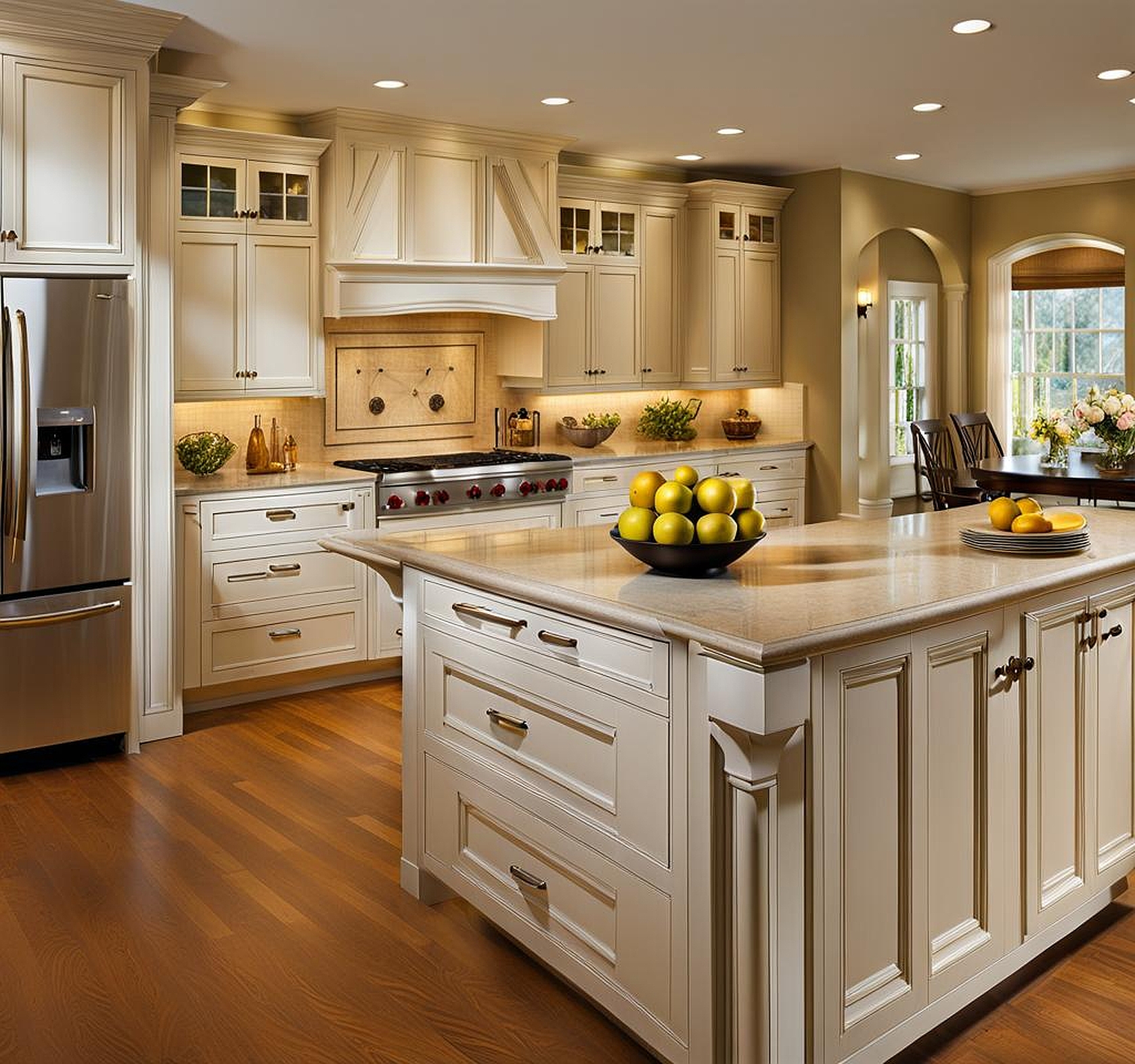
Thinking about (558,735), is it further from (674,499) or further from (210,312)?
(210,312)

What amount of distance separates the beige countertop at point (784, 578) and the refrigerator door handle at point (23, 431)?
5.07 ft

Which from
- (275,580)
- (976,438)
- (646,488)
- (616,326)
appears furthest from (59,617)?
(976,438)

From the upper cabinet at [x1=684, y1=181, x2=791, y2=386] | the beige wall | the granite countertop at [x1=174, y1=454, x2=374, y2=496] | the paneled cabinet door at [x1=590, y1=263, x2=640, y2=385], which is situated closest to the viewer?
the granite countertop at [x1=174, y1=454, x2=374, y2=496]

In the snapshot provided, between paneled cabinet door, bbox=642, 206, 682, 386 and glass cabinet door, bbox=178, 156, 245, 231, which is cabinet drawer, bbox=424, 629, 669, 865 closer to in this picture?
glass cabinet door, bbox=178, 156, 245, 231

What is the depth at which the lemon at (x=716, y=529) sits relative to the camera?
2.56 meters

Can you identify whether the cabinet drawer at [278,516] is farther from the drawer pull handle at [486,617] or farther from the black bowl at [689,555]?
the black bowl at [689,555]

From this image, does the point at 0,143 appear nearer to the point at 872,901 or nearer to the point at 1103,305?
the point at 872,901

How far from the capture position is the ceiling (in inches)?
163

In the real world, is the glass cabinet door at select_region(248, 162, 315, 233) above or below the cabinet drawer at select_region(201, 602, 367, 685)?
above

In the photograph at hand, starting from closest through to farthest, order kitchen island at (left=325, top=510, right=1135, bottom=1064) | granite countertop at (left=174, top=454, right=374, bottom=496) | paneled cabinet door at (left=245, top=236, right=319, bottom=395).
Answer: kitchen island at (left=325, top=510, right=1135, bottom=1064) → granite countertop at (left=174, top=454, right=374, bottom=496) → paneled cabinet door at (left=245, top=236, right=319, bottom=395)

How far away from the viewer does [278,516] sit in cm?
516

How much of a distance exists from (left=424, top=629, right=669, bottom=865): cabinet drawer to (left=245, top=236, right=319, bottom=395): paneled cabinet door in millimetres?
2778

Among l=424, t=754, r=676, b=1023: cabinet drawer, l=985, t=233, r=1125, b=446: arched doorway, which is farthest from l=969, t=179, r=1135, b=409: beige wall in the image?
l=424, t=754, r=676, b=1023: cabinet drawer

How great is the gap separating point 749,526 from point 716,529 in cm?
9
